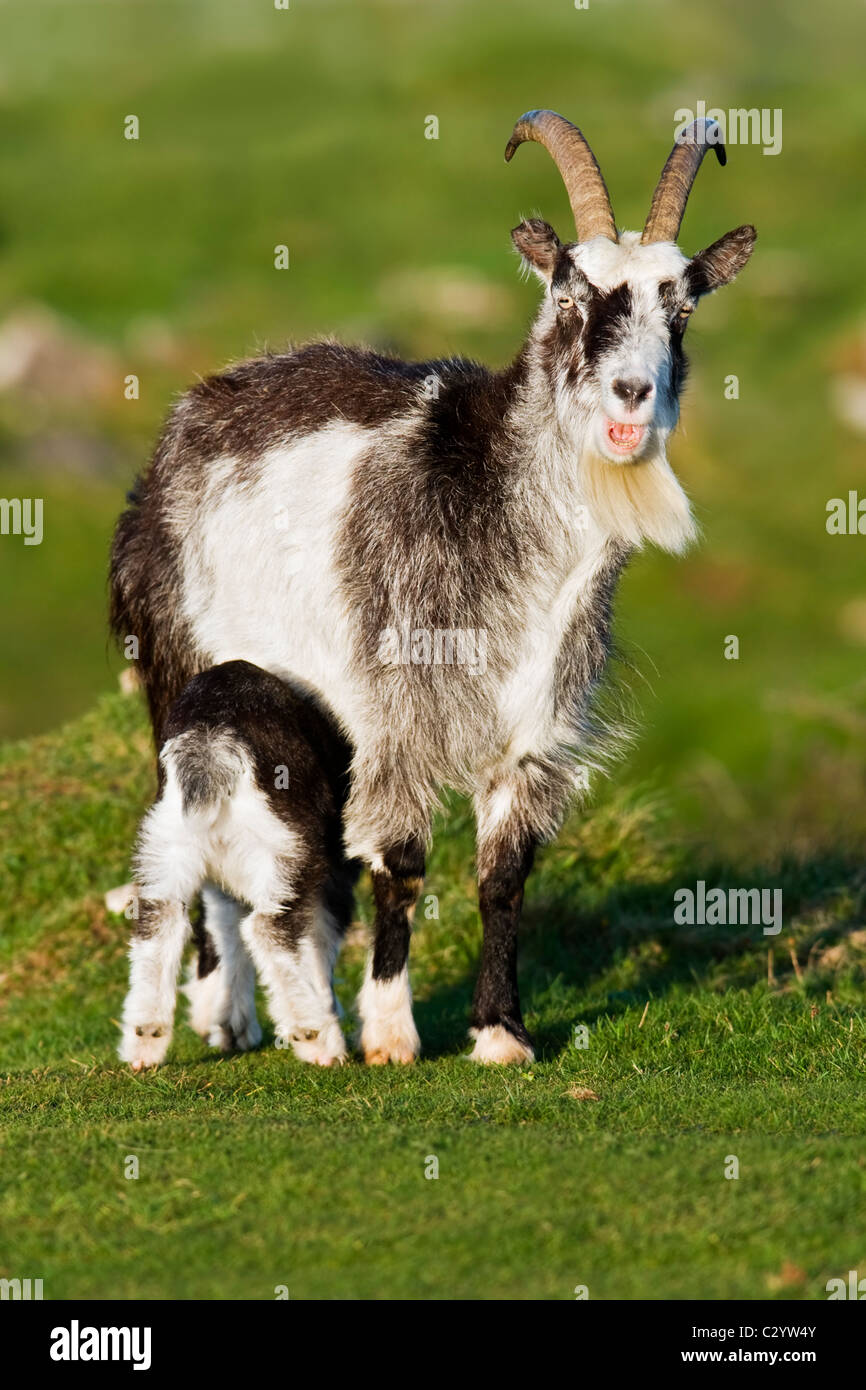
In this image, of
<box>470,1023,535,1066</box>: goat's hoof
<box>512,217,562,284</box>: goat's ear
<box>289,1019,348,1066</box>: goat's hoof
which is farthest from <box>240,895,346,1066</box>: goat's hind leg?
<box>512,217,562,284</box>: goat's ear

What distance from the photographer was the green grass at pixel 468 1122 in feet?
17.1

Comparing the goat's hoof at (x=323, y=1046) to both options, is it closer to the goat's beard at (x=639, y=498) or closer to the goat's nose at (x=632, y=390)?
the goat's beard at (x=639, y=498)

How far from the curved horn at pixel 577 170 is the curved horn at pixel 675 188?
175 mm

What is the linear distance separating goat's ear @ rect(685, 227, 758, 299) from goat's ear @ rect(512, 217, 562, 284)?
0.55 m

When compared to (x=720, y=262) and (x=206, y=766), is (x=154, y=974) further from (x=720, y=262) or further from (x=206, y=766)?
(x=720, y=262)

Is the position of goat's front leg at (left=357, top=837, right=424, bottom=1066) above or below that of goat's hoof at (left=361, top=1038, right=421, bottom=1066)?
above

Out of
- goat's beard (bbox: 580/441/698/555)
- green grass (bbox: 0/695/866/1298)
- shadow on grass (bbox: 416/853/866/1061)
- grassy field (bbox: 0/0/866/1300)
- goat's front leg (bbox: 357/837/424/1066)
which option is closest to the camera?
green grass (bbox: 0/695/866/1298)

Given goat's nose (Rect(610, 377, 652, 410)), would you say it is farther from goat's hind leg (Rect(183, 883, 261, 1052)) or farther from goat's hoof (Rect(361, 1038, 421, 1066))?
goat's hind leg (Rect(183, 883, 261, 1052))

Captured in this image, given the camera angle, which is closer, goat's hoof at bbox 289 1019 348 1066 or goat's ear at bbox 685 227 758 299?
goat's ear at bbox 685 227 758 299

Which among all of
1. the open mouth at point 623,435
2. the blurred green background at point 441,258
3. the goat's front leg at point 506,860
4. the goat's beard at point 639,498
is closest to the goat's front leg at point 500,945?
the goat's front leg at point 506,860

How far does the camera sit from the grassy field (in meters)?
5.54

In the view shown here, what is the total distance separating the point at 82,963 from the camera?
A: 10.5 meters
